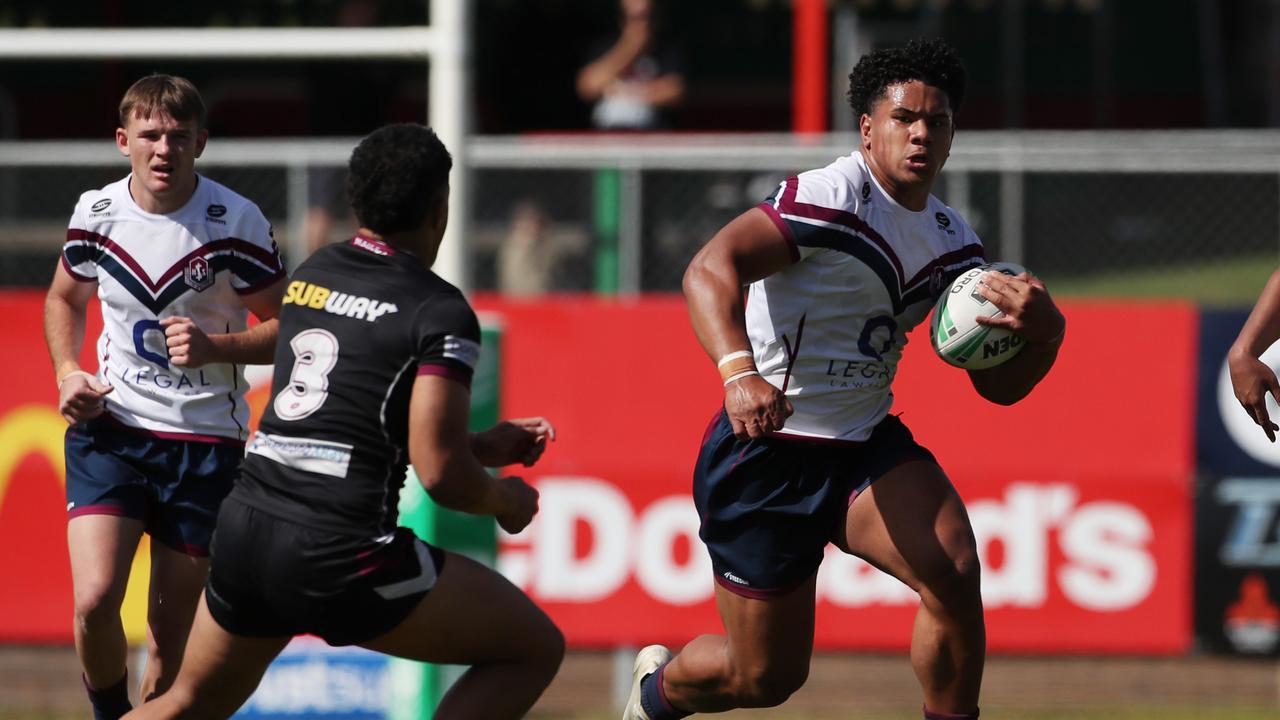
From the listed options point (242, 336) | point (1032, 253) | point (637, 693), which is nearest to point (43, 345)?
point (242, 336)

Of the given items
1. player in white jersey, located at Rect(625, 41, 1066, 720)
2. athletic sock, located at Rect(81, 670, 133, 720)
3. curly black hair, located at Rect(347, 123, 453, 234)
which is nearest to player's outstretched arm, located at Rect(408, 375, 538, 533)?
curly black hair, located at Rect(347, 123, 453, 234)

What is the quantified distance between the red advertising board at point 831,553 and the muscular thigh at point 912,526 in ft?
Result: 10.4

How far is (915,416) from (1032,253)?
5.94 ft

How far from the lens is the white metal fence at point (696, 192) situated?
9.79 m

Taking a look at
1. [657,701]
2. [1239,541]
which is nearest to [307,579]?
[657,701]

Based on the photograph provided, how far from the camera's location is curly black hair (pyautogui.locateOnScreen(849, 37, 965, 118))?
18.0 ft

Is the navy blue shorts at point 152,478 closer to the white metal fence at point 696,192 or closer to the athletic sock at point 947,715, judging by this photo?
the athletic sock at point 947,715

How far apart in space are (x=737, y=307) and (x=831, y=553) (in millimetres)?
3841

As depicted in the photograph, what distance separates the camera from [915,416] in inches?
348

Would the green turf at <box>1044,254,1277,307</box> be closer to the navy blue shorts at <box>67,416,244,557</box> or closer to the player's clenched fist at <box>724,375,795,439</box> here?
the player's clenched fist at <box>724,375,795,439</box>

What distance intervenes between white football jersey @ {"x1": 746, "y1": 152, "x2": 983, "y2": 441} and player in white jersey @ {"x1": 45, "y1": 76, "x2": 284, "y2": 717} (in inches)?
67.5

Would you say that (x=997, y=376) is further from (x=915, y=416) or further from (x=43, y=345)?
(x=43, y=345)

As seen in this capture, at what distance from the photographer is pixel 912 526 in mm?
5410

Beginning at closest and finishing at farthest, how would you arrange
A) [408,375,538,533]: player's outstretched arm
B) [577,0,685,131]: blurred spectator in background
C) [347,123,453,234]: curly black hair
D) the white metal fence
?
[408,375,538,533]: player's outstretched arm < [347,123,453,234]: curly black hair < the white metal fence < [577,0,685,131]: blurred spectator in background
